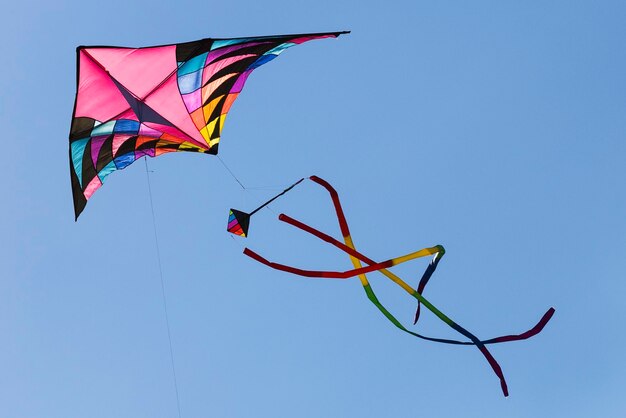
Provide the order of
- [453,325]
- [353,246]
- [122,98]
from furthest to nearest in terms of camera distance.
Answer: [122,98] → [353,246] → [453,325]

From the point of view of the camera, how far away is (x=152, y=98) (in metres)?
9.44

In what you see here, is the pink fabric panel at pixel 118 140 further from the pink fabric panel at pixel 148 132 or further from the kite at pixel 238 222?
the kite at pixel 238 222

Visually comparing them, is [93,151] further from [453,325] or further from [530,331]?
[530,331]

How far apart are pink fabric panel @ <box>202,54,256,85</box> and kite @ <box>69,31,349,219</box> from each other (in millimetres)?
16

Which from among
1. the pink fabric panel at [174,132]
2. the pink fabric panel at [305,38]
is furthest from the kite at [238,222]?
the pink fabric panel at [305,38]

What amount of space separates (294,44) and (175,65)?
5.89 feet

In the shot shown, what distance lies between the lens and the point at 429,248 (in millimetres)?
7168

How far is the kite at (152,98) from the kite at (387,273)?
2.62 metres

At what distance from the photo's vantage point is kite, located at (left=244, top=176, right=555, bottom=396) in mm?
6539

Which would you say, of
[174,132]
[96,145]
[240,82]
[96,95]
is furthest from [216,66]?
[96,145]

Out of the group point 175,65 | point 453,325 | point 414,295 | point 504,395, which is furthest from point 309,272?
point 175,65

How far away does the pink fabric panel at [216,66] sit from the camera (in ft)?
31.6

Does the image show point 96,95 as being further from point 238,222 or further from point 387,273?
point 387,273

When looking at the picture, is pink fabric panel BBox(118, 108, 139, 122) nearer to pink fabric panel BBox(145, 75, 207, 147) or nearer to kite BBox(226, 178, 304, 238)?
pink fabric panel BBox(145, 75, 207, 147)
